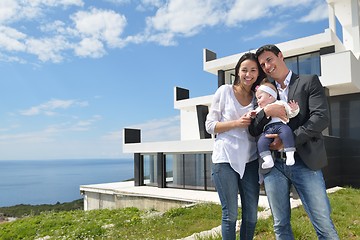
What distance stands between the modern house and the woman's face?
9.99 metres

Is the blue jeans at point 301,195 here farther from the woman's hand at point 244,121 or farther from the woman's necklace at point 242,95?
the woman's necklace at point 242,95

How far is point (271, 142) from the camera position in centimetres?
232

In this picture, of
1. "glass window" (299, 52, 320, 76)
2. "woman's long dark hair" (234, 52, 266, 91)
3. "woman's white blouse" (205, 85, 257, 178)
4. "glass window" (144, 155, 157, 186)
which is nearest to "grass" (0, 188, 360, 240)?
"woman's white blouse" (205, 85, 257, 178)

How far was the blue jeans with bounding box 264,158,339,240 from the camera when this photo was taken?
2279 mm

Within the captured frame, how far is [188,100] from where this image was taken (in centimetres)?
1772

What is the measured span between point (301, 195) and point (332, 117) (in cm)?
1253

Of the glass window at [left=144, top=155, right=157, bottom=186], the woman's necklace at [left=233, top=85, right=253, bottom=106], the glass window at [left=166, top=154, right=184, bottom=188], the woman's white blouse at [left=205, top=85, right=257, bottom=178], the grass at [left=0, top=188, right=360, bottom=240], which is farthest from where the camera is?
the glass window at [left=144, top=155, right=157, bottom=186]

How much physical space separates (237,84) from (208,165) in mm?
12103

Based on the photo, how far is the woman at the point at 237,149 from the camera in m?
2.51

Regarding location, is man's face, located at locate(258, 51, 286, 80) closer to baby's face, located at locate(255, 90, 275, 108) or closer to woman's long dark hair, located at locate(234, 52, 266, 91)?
woman's long dark hair, located at locate(234, 52, 266, 91)

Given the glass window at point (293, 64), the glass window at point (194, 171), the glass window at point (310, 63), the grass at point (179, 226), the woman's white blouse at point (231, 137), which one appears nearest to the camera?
the woman's white blouse at point (231, 137)

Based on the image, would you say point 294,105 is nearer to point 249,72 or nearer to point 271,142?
point 271,142

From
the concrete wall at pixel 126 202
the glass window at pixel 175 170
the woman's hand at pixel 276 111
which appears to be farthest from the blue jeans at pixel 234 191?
the glass window at pixel 175 170

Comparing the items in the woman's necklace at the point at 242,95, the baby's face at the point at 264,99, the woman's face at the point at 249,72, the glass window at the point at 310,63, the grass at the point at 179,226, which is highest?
the glass window at the point at 310,63
